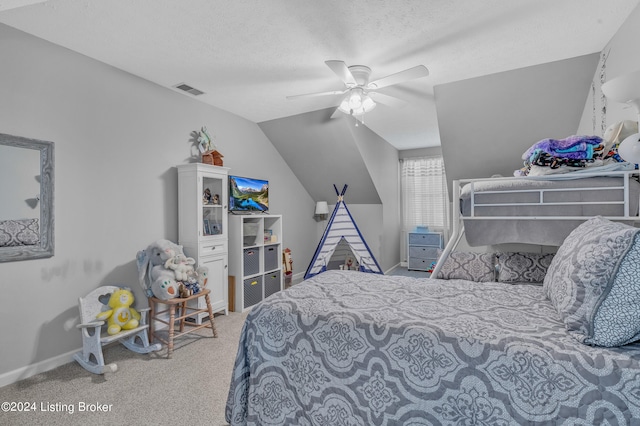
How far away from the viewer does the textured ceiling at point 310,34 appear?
6.64ft

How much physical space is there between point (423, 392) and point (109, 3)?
106 inches

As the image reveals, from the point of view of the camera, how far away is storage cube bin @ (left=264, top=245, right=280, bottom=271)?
423cm

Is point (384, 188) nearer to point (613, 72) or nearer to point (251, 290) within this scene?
point (251, 290)

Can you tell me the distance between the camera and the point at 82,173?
2664 millimetres

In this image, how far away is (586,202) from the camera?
1995mm

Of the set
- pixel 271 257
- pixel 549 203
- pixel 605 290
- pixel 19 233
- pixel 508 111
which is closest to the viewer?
pixel 605 290

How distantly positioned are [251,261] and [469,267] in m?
2.45

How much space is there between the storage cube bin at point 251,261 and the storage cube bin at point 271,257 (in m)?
0.16

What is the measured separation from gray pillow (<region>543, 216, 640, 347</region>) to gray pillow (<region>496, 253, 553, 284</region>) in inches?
46.2

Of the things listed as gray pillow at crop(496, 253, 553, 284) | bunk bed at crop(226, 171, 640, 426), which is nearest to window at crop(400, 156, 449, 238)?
gray pillow at crop(496, 253, 553, 284)

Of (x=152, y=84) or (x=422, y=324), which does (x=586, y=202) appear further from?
(x=152, y=84)

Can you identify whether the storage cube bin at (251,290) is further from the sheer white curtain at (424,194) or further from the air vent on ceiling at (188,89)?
the sheer white curtain at (424,194)

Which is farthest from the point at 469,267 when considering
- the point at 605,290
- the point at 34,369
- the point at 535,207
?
the point at 34,369

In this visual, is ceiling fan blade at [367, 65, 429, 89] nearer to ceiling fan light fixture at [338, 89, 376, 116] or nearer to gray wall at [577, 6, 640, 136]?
ceiling fan light fixture at [338, 89, 376, 116]
